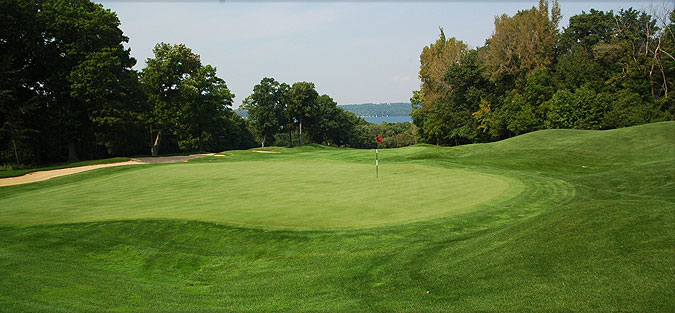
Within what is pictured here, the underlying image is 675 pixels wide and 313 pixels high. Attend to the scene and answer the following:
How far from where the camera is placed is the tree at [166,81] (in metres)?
42.8

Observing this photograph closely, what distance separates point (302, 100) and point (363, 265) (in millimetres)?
68610

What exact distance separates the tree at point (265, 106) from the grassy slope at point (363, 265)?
6170 cm

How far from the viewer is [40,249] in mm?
8289

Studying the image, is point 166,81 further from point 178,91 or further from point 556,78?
point 556,78

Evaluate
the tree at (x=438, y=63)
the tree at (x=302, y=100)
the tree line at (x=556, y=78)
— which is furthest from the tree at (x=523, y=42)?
the tree at (x=302, y=100)

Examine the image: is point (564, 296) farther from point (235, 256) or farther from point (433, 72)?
point (433, 72)

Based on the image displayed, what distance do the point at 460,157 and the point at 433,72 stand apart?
43868 mm

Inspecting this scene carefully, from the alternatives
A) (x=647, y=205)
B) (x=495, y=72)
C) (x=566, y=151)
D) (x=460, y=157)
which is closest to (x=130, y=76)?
(x=460, y=157)

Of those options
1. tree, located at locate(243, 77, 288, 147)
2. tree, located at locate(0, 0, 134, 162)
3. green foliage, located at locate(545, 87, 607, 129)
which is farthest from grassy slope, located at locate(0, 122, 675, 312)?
tree, located at locate(243, 77, 288, 147)

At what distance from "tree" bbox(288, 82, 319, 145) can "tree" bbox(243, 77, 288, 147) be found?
9.32ft

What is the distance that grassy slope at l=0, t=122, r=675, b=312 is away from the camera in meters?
4.96

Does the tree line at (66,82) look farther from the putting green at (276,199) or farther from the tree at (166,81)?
the putting green at (276,199)

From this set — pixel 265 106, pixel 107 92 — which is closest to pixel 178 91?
pixel 107 92

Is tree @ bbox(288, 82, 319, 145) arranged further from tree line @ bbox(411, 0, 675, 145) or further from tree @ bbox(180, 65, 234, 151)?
tree line @ bbox(411, 0, 675, 145)
